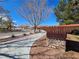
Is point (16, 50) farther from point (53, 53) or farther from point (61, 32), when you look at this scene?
point (61, 32)

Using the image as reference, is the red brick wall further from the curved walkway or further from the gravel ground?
the curved walkway

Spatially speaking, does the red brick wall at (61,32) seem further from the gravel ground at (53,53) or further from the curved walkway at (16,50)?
the curved walkway at (16,50)

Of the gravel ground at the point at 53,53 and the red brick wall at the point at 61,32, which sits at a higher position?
the red brick wall at the point at 61,32

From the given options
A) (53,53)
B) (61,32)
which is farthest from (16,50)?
(61,32)

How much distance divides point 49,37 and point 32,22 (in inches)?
1571

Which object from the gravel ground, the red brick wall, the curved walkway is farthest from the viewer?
Answer: the red brick wall

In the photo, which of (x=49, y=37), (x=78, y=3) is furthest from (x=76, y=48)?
(x=49, y=37)

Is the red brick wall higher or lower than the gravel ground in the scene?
higher

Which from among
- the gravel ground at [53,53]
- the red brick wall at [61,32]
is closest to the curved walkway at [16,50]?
the gravel ground at [53,53]

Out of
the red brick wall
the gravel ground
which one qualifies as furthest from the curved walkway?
the red brick wall

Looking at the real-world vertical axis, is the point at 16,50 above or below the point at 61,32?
below

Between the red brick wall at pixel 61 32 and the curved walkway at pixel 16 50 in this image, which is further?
the red brick wall at pixel 61 32

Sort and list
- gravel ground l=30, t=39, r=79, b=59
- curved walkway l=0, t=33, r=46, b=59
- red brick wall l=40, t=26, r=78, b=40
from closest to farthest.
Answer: gravel ground l=30, t=39, r=79, b=59
curved walkway l=0, t=33, r=46, b=59
red brick wall l=40, t=26, r=78, b=40

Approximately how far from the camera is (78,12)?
14.3 meters
